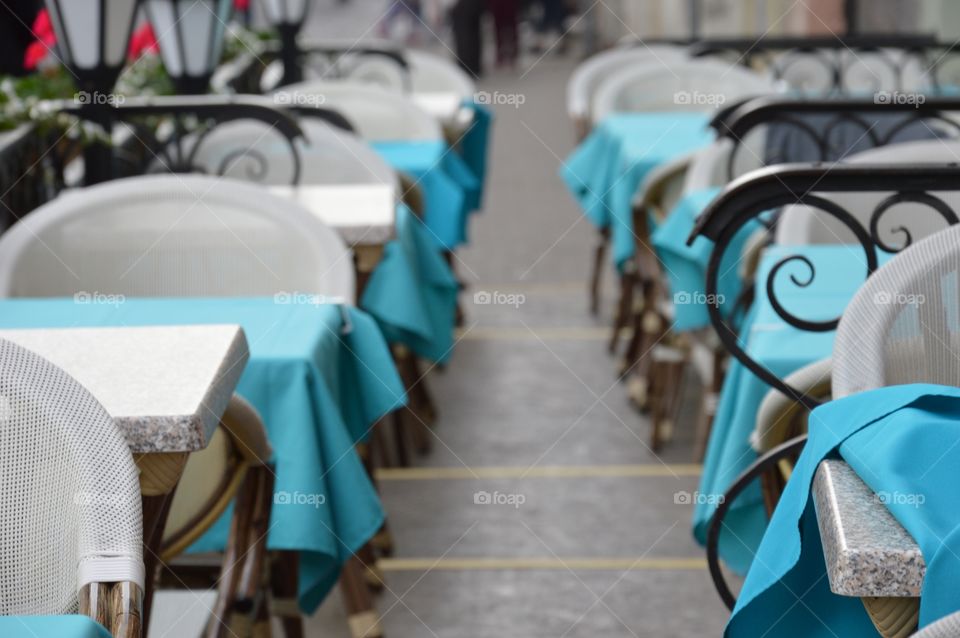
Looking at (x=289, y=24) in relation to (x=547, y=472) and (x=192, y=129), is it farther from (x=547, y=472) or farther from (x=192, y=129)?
(x=547, y=472)

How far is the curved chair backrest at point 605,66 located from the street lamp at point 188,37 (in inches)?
93.4

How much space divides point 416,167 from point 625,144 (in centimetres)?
70

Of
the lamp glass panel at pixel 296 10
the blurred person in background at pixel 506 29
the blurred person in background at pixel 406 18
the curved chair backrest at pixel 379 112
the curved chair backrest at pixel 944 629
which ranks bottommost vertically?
the blurred person in background at pixel 406 18

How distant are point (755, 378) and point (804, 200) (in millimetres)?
349

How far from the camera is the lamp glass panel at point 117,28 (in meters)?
3.27

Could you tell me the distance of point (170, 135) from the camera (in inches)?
163

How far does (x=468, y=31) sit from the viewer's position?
44.8 ft

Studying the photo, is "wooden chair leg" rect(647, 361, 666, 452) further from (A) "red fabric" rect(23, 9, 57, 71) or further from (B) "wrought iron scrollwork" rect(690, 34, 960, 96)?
(A) "red fabric" rect(23, 9, 57, 71)

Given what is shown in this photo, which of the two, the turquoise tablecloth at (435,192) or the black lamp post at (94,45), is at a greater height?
the black lamp post at (94,45)

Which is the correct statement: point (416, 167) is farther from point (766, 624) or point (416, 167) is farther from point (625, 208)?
point (766, 624)

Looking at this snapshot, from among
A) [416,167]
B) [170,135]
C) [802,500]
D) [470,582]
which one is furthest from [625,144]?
[802,500]

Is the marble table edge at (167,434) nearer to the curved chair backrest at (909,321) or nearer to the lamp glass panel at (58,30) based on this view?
the curved chair backrest at (909,321)

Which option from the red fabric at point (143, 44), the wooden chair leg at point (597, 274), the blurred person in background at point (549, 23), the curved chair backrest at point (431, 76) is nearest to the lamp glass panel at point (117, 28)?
the red fabric at point (143, 44)

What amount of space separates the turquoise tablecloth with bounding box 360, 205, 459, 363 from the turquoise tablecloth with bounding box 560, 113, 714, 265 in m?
0.78
